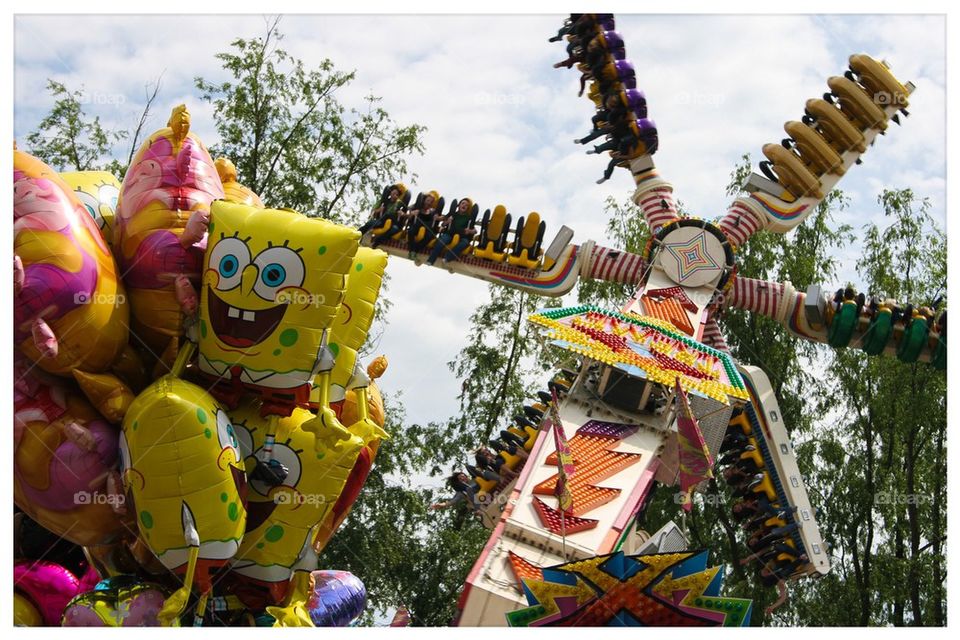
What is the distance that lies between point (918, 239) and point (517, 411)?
6.15 metres

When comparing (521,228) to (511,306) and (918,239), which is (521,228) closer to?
(511,306)

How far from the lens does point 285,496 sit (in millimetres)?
9812

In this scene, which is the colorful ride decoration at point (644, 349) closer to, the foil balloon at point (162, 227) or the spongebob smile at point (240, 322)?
the spongebob smile at point (240, 322)

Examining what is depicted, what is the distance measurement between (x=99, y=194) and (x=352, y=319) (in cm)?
221

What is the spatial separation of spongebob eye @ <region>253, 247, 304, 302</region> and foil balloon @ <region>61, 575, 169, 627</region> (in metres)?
2.18

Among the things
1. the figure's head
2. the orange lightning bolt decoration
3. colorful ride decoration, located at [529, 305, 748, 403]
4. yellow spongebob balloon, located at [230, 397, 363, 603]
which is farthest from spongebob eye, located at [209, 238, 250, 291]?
colorful ride decoration, located at [529, 305, 748, 403]

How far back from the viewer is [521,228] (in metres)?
15.2

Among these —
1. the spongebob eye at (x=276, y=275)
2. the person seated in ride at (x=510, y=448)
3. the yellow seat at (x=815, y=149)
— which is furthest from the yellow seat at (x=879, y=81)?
the spongebob eye at (x=276, y=275)

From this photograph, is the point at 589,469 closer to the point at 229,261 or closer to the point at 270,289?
the point at 270,289

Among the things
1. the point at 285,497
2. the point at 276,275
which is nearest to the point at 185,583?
the point at 285,497

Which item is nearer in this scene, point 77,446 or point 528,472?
point 77,446

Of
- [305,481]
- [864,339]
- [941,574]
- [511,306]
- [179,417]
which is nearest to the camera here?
[179,417]

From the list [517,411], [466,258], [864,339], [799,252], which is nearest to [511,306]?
[517,411]

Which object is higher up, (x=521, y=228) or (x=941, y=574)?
(x=521, y=228)
